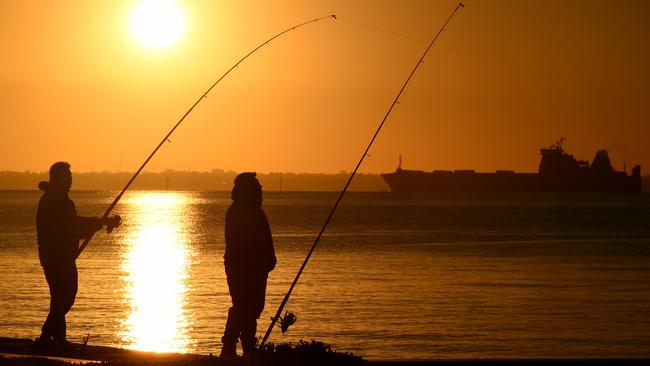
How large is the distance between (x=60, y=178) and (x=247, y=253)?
195 centimetres

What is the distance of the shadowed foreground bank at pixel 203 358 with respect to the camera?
848cm

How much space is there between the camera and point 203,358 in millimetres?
8992

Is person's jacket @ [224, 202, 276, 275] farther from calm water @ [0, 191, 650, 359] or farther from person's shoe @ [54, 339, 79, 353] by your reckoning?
calm water @ [0, 191, 650, 359]

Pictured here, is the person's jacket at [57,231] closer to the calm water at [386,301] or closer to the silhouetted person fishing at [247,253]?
the silhouetted person fishing at [247,253]

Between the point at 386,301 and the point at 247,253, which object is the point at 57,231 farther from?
the point at 386,301

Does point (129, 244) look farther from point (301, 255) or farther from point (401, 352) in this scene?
point (401, 352)

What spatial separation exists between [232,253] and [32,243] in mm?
47528

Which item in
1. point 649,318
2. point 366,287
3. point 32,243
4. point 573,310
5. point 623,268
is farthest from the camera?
point 32,243

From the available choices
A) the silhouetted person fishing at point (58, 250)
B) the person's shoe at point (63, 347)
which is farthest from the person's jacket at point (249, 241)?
the person's shoe at point (63, 347)

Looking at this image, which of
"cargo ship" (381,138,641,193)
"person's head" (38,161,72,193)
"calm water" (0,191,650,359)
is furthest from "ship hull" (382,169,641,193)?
"person's head" (38,161,72,193)

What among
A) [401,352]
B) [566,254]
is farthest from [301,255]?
[401,352]

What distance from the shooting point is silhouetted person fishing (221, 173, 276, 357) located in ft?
→ 31.3

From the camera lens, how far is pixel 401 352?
18.5 m

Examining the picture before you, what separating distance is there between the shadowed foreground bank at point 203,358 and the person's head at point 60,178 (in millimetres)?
1476
